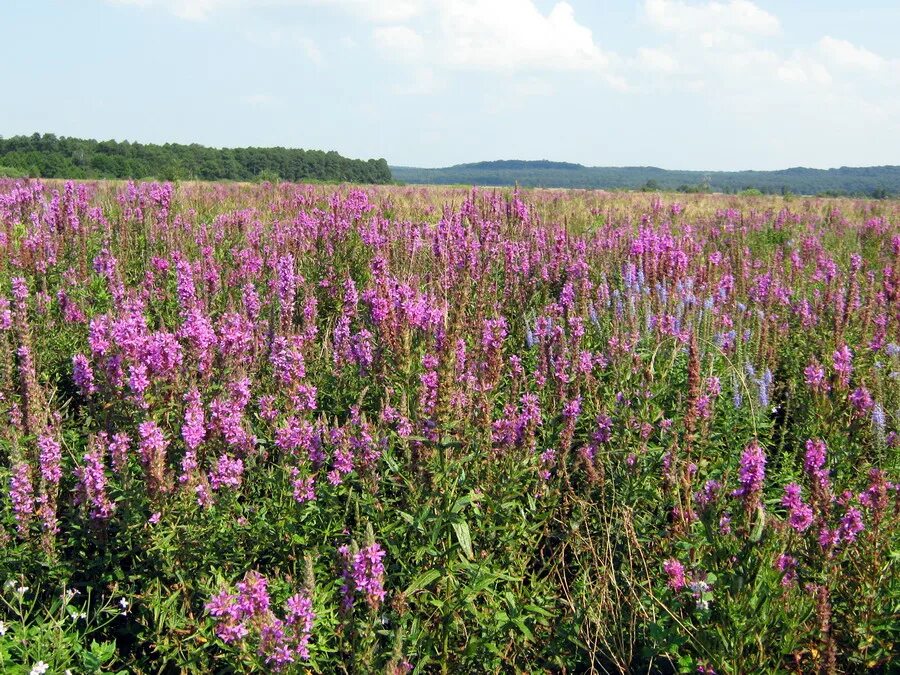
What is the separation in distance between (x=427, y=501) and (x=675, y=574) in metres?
1.15

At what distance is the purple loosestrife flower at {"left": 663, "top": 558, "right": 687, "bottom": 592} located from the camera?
2891mm

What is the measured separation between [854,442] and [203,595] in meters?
3.87

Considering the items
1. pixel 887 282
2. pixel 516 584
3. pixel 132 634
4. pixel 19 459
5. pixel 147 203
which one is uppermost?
pixel 147 203

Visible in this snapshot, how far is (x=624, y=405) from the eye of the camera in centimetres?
383

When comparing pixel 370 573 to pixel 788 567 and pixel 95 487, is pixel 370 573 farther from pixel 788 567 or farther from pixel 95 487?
pixel 788 567

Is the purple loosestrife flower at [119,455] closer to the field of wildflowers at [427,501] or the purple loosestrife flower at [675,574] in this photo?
the field of wildflowers at [427,501]

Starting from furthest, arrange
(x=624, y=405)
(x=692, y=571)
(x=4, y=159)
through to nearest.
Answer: (x=4, y=159) < (x=624, y=405) < (x=692, y=571)

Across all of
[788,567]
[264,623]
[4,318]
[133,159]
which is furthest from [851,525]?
[133,159]

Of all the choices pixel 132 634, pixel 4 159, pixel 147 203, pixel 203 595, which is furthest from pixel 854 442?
pixel 4 159

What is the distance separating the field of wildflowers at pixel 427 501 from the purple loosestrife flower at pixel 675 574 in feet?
0.05

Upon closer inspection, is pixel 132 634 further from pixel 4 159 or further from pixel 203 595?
pixel 4 159

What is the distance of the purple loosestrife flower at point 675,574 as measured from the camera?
289 centimetres

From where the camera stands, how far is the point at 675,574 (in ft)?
9.52

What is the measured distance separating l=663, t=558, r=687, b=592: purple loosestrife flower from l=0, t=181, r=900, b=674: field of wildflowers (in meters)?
0.02
